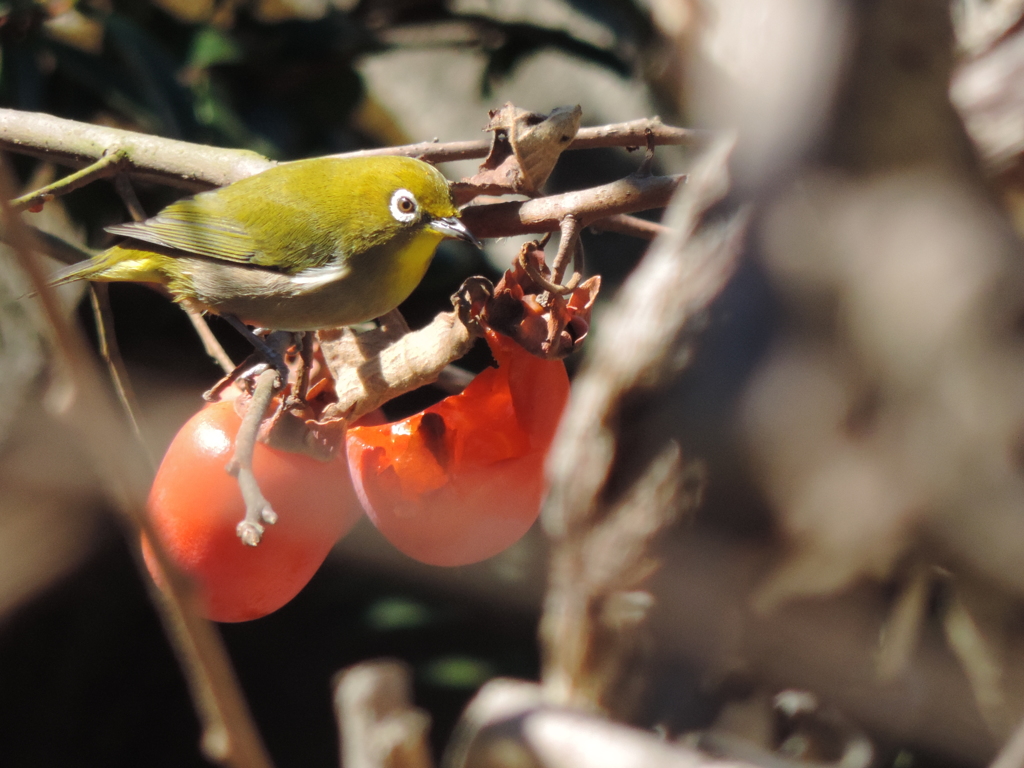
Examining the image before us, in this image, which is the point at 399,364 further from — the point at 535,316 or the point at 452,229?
the point at 452,229

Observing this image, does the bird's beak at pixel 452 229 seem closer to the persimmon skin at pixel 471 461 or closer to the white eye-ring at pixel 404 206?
the white eye-ring at pixel 404 206

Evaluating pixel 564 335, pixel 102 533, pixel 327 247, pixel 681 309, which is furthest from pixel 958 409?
pixel 102 533

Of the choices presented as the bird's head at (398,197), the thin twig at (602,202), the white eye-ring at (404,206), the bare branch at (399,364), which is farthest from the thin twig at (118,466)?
the white eye-ring at (404,206)

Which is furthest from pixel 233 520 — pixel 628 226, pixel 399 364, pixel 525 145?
pixel 628 226

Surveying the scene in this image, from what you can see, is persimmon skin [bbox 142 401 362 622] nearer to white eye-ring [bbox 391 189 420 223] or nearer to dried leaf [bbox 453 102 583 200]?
dried leaf [bbox 453 102 583 200]

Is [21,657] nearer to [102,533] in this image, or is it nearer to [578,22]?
[102,533]

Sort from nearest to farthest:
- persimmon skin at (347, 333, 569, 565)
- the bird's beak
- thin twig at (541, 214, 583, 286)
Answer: thin twig at (541, 214, 583, 286) → persimmon skin at (347, 333, 569, 565) → the bird's beak

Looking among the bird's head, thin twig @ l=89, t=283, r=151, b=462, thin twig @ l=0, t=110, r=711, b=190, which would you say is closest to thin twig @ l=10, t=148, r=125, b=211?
thin twig @ l=0, t=110, r=711, b=190
